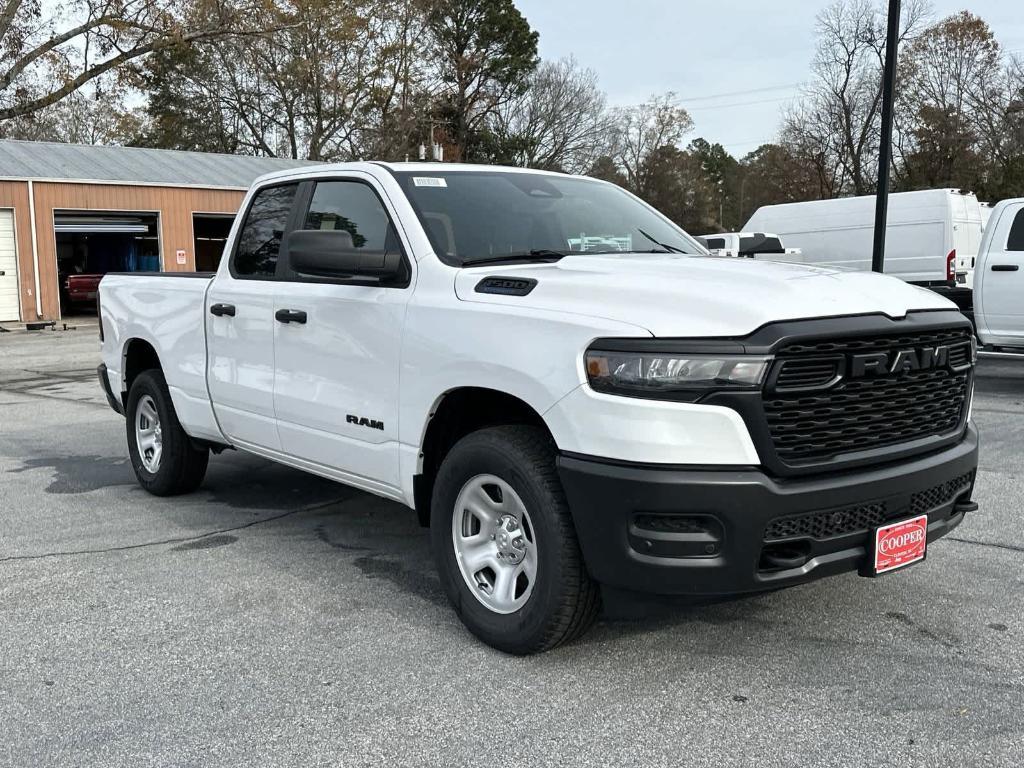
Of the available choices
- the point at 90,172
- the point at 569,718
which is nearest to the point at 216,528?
the point at 569,718

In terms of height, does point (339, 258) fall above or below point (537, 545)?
above

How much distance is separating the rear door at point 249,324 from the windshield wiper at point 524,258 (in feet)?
4.29

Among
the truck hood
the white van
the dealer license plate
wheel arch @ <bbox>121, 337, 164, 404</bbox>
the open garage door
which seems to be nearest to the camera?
the truck hood

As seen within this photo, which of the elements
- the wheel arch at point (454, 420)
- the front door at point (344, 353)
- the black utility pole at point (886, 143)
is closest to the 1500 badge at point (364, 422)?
the front door at point (344, 353)

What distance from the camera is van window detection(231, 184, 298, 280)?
17.4 feet

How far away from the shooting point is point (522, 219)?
15.3ft

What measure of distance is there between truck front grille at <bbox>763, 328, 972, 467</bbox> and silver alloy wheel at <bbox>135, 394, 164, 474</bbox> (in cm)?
440

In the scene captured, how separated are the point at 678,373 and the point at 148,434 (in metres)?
4.44

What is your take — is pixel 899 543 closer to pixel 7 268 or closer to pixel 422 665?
pixel 422 665

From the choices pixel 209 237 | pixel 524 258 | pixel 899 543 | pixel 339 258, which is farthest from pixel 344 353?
pixel 209 237

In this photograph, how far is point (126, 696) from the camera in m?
3.46

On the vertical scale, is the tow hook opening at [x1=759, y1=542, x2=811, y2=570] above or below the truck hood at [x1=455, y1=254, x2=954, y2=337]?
below

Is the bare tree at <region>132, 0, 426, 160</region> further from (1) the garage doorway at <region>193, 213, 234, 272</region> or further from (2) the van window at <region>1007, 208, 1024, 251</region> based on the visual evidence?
(2) the van window at <region>1007, 208, 1024, 251</region>

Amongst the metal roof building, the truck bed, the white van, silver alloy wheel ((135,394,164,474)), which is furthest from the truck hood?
the metal roof building
